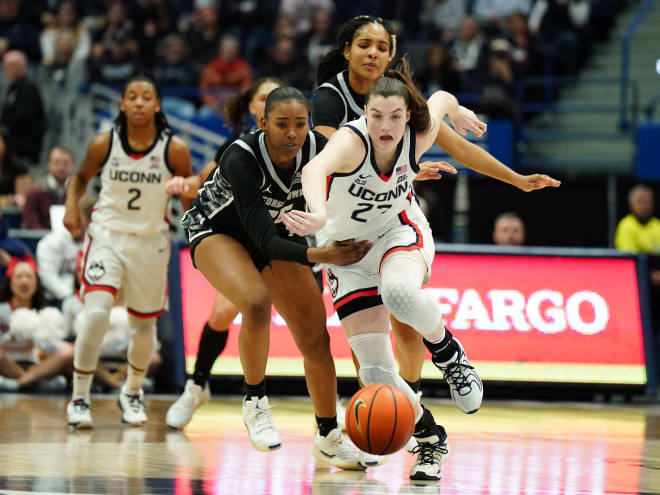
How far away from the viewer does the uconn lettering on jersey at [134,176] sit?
8.30m

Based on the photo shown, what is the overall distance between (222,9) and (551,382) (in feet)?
31.7

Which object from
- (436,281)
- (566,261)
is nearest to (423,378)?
(436,281)

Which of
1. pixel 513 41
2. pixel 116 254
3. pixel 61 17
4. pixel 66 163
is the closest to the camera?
pixel 116 254

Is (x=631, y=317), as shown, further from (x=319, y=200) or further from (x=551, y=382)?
(x=319, y=200)

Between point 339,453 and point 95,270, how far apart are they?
2566mm

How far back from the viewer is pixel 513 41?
15.4 meters

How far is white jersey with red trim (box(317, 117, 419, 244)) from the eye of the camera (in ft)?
19.5

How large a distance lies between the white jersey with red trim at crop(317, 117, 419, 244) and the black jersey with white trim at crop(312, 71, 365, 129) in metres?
0.81

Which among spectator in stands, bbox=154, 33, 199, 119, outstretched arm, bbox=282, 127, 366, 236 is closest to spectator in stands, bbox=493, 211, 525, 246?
outstretched arm, bbox=282, 127, 366, 236

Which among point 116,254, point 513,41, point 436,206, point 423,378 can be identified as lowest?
point 423,378

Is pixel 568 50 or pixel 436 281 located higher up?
pixel 568 50

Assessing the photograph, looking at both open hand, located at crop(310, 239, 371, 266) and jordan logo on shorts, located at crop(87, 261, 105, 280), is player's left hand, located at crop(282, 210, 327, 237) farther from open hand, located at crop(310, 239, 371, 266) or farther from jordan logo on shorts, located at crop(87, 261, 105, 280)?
jordan logo on shorts, located at crop(87, 261, 105, 280)

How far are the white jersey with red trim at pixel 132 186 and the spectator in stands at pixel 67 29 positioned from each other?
28.7 feet

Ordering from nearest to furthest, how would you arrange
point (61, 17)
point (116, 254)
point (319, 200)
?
point (319, 200) < point (116, 254) < point (61, 17)
